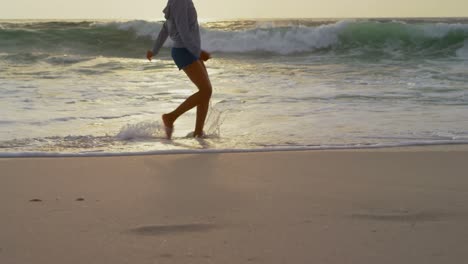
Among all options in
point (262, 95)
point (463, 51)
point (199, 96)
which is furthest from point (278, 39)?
point (199, 96)

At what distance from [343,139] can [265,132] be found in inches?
26.9

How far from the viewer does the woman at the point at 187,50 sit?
5578 millimetres

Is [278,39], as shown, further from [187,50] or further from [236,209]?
[236,209]

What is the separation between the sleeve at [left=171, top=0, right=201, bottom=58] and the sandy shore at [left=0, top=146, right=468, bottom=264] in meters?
1.30

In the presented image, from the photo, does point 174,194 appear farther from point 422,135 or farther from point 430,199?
point 422,135

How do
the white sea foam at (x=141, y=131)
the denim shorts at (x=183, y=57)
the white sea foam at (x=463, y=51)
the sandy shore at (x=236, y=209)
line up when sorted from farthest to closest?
1. the white sea foam at (x=463, y=51)
2. the denim shorts at (x=183, y=57)
3. the white sea foam at (x=141, y=131)
4. the sandy shore at (x=236, y=209)

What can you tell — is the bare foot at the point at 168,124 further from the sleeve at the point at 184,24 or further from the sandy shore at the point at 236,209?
the sandy shore at the point at 236,209

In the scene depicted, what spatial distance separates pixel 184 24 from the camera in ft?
18.3

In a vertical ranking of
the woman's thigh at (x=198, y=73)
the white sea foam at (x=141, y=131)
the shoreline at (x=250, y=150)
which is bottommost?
the white sea foam at (x=141, y=131)

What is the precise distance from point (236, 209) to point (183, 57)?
275 centimetres

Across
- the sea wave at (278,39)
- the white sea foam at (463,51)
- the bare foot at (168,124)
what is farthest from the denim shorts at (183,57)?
the sea wave at (278,39)

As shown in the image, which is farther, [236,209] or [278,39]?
[278,39]

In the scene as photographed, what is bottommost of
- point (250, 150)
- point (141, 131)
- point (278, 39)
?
point (278, 39)

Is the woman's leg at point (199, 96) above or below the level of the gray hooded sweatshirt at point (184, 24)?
below
